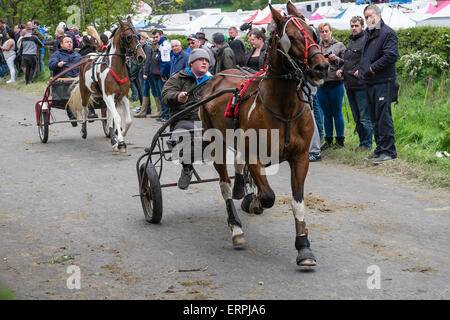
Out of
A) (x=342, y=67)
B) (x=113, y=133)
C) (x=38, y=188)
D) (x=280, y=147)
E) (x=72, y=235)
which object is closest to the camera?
(x=280, y=147)

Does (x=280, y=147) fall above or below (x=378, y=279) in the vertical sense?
above

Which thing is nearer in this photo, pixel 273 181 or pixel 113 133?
pixel 273 181

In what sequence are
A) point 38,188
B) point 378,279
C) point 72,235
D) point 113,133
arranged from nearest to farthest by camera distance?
point 378,279 → point 72,235 → point 38,188 → point 113,133

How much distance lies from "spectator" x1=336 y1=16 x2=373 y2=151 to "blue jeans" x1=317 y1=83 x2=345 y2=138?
0.26 meters

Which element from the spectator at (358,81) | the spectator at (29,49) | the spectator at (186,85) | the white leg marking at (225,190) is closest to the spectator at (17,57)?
the spectator at (29,49)

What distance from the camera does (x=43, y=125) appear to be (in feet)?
43.5

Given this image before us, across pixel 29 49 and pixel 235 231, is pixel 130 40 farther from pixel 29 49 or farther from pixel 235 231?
pixel 29 49

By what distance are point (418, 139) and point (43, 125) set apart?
24.3ft

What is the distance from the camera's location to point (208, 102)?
22.1ft

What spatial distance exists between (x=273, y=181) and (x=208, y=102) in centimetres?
276

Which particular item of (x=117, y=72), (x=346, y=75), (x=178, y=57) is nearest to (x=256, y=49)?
(x=346, y=75)

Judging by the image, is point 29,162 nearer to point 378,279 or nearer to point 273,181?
point 273,181

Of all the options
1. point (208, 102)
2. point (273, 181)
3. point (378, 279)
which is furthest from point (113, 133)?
point (378, 279)

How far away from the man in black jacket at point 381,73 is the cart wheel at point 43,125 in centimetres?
655
